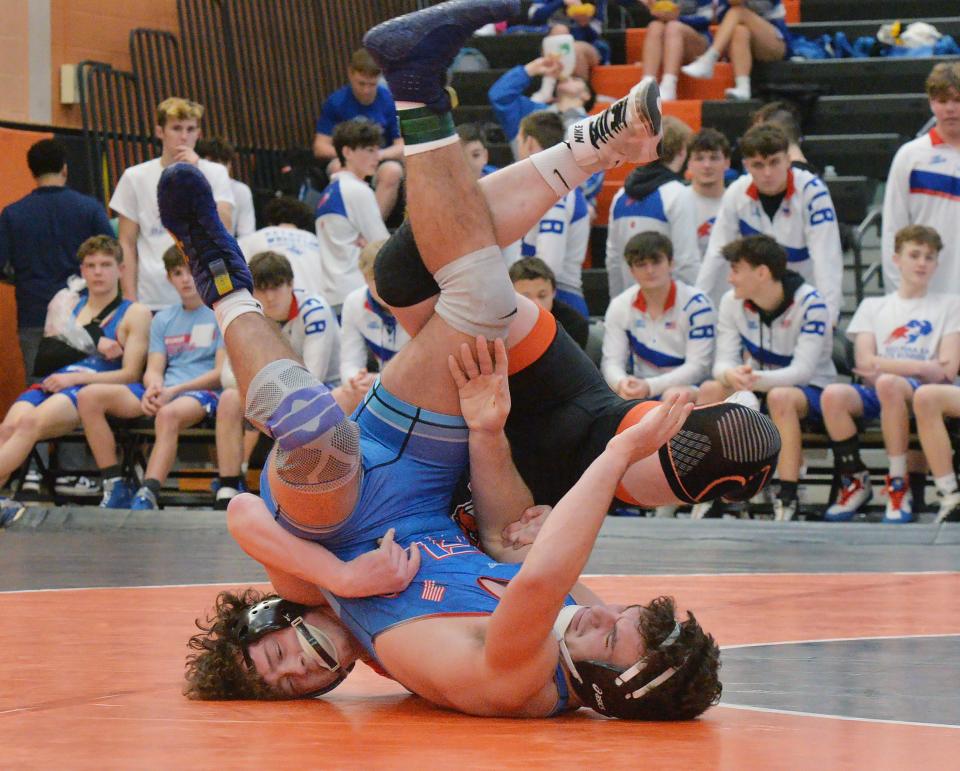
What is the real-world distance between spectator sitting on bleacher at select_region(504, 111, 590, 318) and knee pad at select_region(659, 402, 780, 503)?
4.09 m

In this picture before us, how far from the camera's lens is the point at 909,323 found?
23.1 feet

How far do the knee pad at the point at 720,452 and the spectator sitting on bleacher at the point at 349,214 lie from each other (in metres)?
5.06

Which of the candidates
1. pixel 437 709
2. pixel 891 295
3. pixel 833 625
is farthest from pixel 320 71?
pixel 437 709

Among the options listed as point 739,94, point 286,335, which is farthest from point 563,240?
point 739,94

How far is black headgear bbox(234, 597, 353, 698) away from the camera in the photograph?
3127 mm

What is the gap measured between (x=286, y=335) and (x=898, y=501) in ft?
9.65

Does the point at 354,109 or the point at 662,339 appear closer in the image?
the point at 662,339

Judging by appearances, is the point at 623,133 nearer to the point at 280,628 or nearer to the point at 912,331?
the point at 280,628

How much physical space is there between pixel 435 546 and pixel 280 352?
58cm

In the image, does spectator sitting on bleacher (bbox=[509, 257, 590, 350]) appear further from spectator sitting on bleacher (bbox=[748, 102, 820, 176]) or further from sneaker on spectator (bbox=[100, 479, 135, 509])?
sneaker on spectator (bbox=[100, 479, 135, 509])

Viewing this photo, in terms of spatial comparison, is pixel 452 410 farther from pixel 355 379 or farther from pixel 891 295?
pixel 891 295

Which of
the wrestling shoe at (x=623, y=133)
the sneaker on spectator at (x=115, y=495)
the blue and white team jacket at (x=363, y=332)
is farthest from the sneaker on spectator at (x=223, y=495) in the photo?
the wrestling shoe at (x=623, y=133)

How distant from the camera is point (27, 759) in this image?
8.21 ft

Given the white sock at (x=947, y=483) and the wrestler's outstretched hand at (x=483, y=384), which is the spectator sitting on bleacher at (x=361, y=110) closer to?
the white sock at (x=947, y=483)
